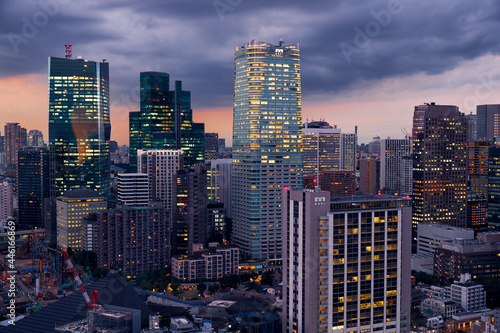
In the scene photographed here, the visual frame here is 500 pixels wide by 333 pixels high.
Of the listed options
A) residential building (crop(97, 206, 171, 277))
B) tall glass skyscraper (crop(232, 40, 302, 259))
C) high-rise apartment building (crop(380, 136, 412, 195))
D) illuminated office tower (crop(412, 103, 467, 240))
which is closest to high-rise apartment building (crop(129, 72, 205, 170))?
high-rise apartment building (crop(380, 136, 412, 195))

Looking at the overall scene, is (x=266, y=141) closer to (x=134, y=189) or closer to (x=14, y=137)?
(x=134, y=189)

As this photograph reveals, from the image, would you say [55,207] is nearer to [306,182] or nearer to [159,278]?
[159,278]

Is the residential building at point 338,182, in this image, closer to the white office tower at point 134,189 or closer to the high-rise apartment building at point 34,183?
the white office tower at point 134,189

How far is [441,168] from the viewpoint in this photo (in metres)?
120

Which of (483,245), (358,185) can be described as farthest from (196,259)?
(358,185)

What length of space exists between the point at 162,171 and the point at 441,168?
60.9 meters

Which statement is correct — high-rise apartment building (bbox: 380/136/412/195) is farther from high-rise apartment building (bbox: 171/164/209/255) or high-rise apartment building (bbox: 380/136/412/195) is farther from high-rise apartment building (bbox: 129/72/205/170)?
high-rise apartment building (bbox: 171/164/209/255)

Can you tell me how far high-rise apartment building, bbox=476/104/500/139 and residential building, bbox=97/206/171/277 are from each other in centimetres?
11192

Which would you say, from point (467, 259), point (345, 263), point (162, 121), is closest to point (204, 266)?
point (345, 263)

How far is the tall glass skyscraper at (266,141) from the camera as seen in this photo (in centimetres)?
10094

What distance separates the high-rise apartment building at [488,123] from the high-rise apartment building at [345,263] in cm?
12108

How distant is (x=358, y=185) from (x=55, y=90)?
107377 millimetres

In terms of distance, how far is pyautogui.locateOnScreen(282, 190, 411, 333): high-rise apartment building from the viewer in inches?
1980

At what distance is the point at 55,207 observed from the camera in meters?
114
